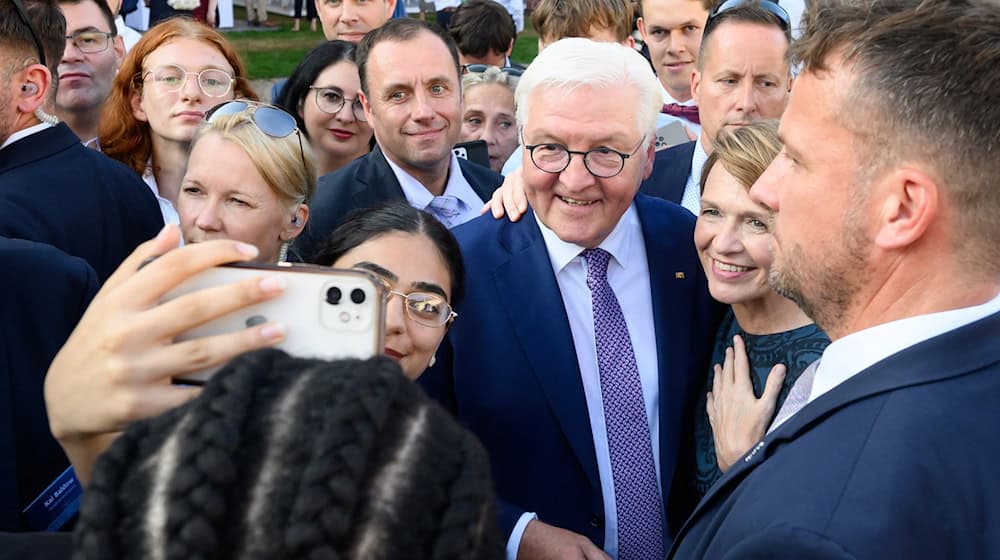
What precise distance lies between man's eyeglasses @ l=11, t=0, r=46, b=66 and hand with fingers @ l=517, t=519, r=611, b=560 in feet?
6.42

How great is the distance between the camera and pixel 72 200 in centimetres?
301

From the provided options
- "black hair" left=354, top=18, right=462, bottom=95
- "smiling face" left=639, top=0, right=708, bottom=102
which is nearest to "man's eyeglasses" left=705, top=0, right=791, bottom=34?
"smiling face" left=639, top=0, right=708, bottom=102

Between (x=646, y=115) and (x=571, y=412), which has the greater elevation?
(x=646, y=115)

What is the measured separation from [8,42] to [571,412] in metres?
1.91

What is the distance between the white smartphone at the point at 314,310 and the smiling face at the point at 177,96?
9.07 ft

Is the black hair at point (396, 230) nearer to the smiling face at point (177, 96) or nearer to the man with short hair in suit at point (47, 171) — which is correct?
the man with short hair in suit at point (47, 171)

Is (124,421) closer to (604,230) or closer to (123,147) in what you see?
(604,230)

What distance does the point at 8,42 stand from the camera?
2842 millimetres

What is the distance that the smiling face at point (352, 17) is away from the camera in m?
5.85

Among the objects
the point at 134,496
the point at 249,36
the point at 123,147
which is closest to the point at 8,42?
the point at 123,147

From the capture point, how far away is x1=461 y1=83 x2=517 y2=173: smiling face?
541cm

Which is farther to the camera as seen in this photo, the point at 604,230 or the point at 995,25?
the point at 604,230

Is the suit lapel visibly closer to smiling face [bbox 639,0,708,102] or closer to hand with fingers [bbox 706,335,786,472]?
hand with fingers [bbox 706,335,786,472]

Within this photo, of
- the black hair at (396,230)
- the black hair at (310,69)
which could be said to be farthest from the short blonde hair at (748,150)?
the black hair at (310,69)
